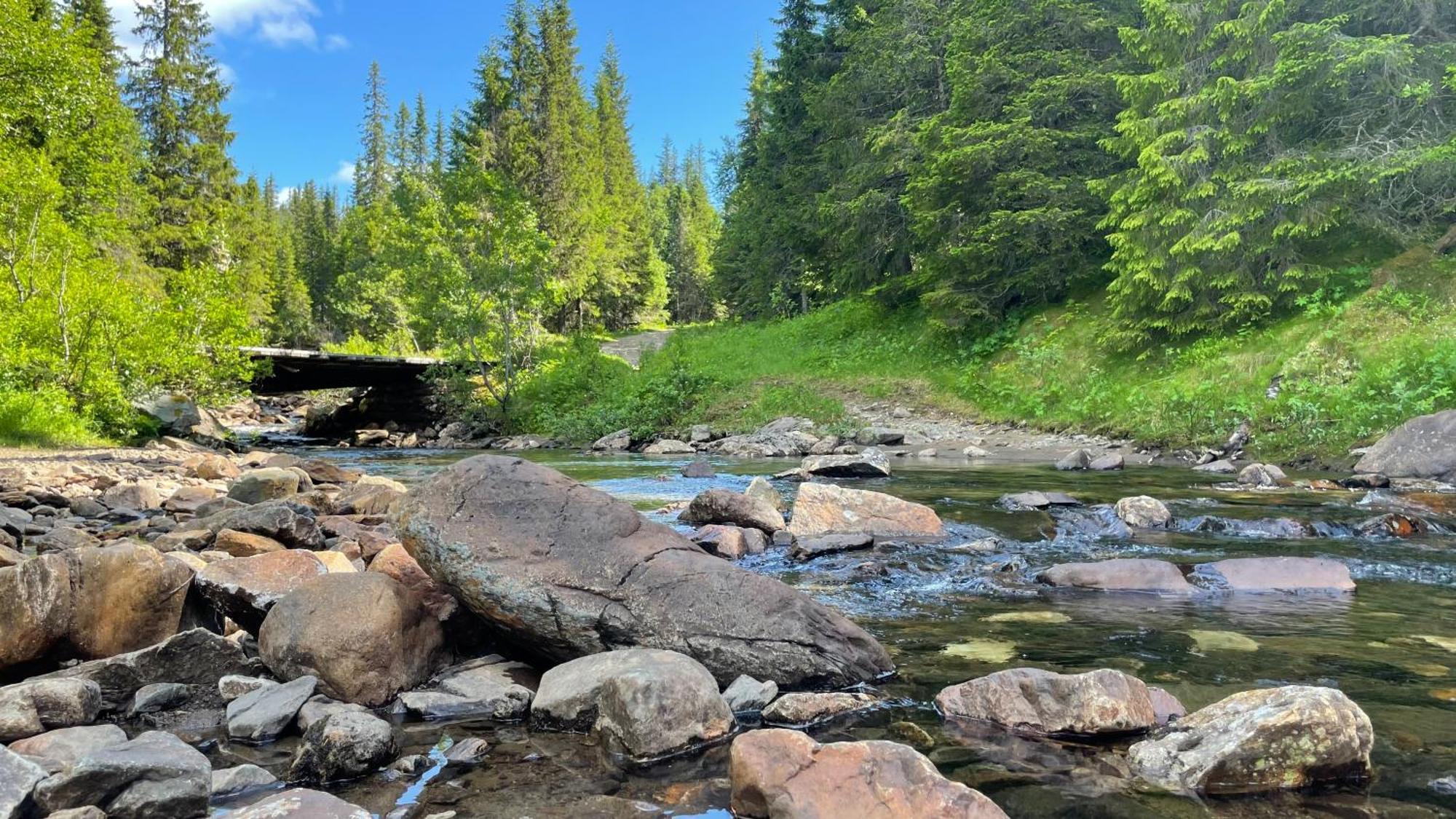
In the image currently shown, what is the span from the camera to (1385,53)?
1573 centimetres

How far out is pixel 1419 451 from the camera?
1168 centimetres

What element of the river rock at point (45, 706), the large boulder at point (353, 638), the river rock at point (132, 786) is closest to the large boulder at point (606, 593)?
the large boulder at point (353, 638)

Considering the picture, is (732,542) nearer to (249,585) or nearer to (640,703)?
(249,585)

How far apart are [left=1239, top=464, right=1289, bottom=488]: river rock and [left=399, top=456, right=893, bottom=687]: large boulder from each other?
32.6 ft

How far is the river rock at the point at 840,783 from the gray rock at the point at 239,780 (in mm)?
1965

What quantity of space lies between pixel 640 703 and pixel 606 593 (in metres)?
1.13

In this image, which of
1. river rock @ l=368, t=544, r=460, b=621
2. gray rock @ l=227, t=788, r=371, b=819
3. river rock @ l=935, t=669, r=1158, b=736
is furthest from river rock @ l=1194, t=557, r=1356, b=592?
gray rock @ l=227, t=788, r=371, b=819

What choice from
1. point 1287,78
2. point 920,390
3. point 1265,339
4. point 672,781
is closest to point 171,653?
point 672,781

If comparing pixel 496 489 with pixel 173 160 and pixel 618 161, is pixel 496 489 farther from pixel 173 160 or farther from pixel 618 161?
pixel 618 161

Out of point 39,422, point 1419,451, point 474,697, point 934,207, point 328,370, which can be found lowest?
point 474,697

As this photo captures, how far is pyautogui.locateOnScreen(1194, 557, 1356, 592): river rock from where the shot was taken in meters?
6.38

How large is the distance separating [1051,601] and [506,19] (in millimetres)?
59916

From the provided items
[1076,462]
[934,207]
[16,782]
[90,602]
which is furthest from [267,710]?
[934,207]

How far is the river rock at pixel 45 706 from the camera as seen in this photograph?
12.1ft
